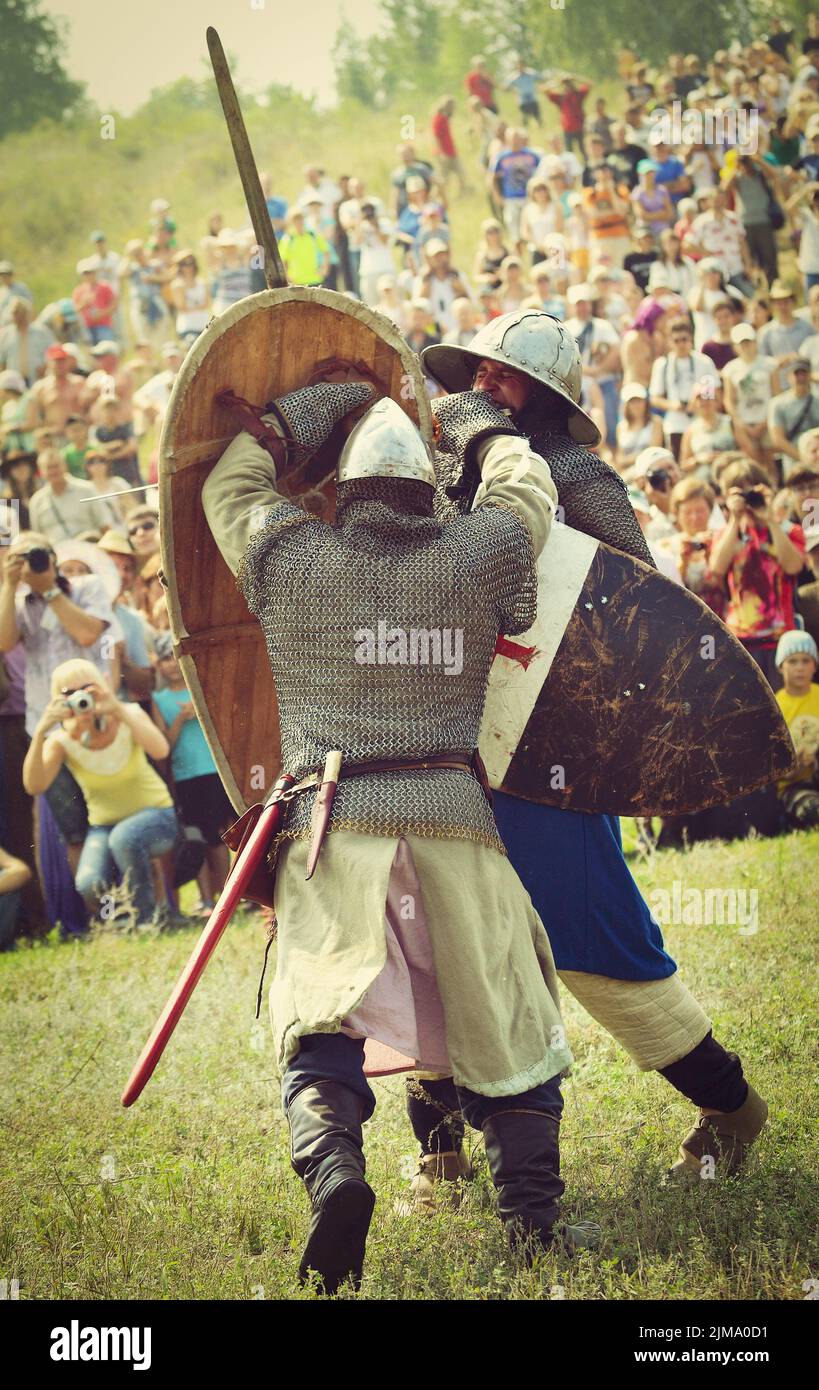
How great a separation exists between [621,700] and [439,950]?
0.84 m

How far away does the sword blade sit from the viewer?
3.73 meters

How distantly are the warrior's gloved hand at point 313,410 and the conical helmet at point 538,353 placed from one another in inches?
14.0

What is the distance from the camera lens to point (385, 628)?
10.0ft

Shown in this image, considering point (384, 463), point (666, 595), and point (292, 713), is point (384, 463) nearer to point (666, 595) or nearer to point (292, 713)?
point (292, 713)

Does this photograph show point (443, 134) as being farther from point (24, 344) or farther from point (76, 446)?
point (76, 446)

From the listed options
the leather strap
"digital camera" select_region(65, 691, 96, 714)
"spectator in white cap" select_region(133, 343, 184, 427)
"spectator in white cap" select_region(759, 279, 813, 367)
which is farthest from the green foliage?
the leather strap

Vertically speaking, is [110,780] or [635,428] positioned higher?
[635,428]

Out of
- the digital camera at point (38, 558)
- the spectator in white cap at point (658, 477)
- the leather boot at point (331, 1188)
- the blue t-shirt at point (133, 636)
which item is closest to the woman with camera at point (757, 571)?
the spectator in white cap at point (658, 477)

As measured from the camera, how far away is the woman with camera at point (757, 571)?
6.95 metres

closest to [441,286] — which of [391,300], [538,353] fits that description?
[391,300]

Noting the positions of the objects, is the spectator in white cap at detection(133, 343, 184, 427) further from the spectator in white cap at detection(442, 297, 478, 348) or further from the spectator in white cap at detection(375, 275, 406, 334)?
the spectator in white cap at detection(442, 297, 478, 348)

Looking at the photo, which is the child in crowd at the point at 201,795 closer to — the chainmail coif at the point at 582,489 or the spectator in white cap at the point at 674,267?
the chainmail coif at the point at 582,489
